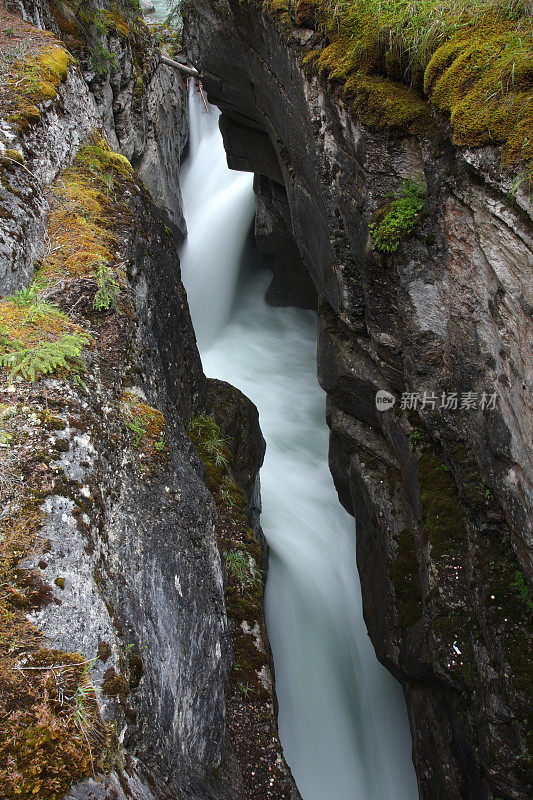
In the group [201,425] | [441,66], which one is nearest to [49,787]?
[201,425]

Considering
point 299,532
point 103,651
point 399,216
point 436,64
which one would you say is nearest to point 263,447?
point 299,532

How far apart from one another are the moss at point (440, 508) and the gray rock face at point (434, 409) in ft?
0.05

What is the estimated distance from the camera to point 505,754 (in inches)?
156

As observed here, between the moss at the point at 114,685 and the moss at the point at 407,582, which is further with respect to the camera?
the moss at the point at 407,582

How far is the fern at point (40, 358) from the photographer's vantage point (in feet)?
9.94

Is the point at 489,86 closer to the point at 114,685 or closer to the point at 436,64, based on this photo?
the point at 436,64

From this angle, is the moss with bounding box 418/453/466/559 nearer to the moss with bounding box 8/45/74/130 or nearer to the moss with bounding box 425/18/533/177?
the moss with bounding box 425/18/533/177

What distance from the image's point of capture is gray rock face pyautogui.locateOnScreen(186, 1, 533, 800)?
3.94 m

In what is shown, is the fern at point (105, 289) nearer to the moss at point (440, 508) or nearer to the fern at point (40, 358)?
the fern at point (40, 358)

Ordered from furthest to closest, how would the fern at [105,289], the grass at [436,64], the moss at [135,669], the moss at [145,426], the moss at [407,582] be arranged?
the moss at [407,582] → the fern at [105,289] → the grass at [436,64] → the moss at [145,426] → the moss at [135,669]

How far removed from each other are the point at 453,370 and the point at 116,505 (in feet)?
11.3

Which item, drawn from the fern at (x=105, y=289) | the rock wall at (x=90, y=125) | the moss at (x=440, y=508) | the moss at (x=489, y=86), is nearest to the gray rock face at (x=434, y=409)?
the moss at (x=440, y=508)

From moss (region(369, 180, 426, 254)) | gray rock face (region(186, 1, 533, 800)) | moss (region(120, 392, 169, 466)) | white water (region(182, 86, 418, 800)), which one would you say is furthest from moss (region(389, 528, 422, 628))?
moss (region(120, 392, 169, 466))

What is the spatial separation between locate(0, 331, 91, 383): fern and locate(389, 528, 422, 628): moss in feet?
14.5
